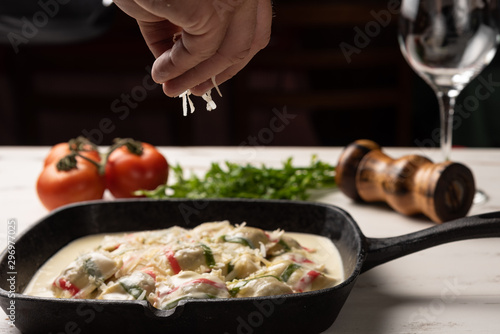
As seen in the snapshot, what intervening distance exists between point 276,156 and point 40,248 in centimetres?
108

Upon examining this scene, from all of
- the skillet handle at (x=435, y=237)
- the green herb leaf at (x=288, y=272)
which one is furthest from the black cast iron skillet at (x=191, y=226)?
the green herb leaf at (x=288, y=272)

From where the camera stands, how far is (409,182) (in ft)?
5.08

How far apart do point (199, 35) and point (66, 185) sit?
3.40 ft

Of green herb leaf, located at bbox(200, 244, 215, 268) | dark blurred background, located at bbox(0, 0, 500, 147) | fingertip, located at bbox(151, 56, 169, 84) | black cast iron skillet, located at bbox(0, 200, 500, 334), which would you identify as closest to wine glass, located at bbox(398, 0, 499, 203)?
black cast iron skillet, located at bbox(0, 200, 500, 334)

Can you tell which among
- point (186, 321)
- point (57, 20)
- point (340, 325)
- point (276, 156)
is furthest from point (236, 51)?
point (57, 20)

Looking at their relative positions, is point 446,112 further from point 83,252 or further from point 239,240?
point 83,252

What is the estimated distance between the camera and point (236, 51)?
2.73 ft

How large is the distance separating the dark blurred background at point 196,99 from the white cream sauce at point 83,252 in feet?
6.59

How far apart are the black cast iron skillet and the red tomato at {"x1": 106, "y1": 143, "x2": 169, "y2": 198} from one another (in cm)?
38

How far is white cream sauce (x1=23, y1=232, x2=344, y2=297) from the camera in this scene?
1196 millimetres

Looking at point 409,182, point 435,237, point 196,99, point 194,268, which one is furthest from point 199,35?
point 196,99

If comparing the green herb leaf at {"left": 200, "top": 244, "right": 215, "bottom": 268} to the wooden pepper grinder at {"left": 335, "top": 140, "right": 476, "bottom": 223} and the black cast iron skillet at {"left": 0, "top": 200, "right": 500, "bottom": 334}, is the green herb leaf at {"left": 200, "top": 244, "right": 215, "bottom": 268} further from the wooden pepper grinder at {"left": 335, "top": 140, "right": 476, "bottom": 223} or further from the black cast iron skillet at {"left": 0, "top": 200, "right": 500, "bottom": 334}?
the wooden pepper grinder at {"left": 335, "top": 140, "right": 476, "bottom": 223}

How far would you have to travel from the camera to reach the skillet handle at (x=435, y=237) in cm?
111

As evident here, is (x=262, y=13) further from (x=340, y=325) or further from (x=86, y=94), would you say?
(x=86, y=94)
